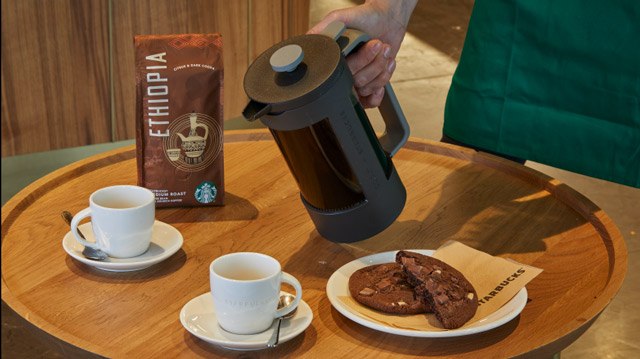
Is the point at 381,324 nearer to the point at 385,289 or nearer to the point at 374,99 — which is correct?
the point at 385,289

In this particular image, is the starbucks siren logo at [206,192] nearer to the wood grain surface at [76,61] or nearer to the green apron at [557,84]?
the green apron at [557,84]

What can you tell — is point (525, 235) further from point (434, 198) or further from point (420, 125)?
point (420, 125)

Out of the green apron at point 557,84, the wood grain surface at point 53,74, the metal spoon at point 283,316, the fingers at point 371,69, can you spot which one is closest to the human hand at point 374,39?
the fingers at point 371,69

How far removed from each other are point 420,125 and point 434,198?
2.53 metres

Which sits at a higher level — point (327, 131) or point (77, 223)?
point (327, 131)

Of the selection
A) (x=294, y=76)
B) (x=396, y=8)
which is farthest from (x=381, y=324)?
(x=396, y=8)

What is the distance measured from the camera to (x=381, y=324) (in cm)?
84

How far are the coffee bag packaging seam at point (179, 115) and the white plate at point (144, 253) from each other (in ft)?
0.34

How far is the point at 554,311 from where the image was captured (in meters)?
0.93

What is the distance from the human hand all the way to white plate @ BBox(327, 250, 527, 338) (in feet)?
0.91

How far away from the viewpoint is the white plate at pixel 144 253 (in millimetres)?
969

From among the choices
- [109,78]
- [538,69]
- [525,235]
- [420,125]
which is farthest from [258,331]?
[420,125]

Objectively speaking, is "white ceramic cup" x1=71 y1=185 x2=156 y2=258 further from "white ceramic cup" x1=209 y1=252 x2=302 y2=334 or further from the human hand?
the human hand

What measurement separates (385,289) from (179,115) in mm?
469
